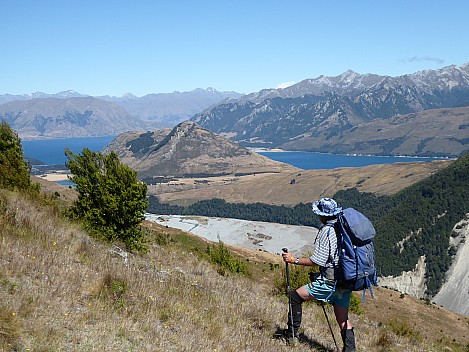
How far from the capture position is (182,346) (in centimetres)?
615

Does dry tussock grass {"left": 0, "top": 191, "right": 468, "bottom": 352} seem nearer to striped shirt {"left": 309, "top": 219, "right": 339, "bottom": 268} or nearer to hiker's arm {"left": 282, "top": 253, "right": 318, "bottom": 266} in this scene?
hiker's arm {"left": 282, "top": 253, "right": 318, "bottom": 266}

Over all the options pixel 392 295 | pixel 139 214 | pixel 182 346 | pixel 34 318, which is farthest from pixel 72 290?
pixel 392 295

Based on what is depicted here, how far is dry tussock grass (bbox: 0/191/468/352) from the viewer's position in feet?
18.9

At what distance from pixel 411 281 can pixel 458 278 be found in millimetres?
16388

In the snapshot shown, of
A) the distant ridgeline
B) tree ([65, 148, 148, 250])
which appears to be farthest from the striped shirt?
the distant ridgeline

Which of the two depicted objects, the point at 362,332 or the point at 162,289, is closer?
the point at 162,289

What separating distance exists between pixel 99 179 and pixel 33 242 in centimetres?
1546

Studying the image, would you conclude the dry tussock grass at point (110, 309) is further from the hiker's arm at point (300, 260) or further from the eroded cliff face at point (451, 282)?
the eroded cliff face at point (451, 282)

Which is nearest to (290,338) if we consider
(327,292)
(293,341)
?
(293,341)

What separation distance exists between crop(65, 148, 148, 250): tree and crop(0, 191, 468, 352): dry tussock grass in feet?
39.2

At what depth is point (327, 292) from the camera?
23.6 ft

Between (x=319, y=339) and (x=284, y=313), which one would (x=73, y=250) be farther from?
(x=319, y=339)

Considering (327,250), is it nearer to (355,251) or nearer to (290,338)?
(355,251)

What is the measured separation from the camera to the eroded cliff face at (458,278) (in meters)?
136
